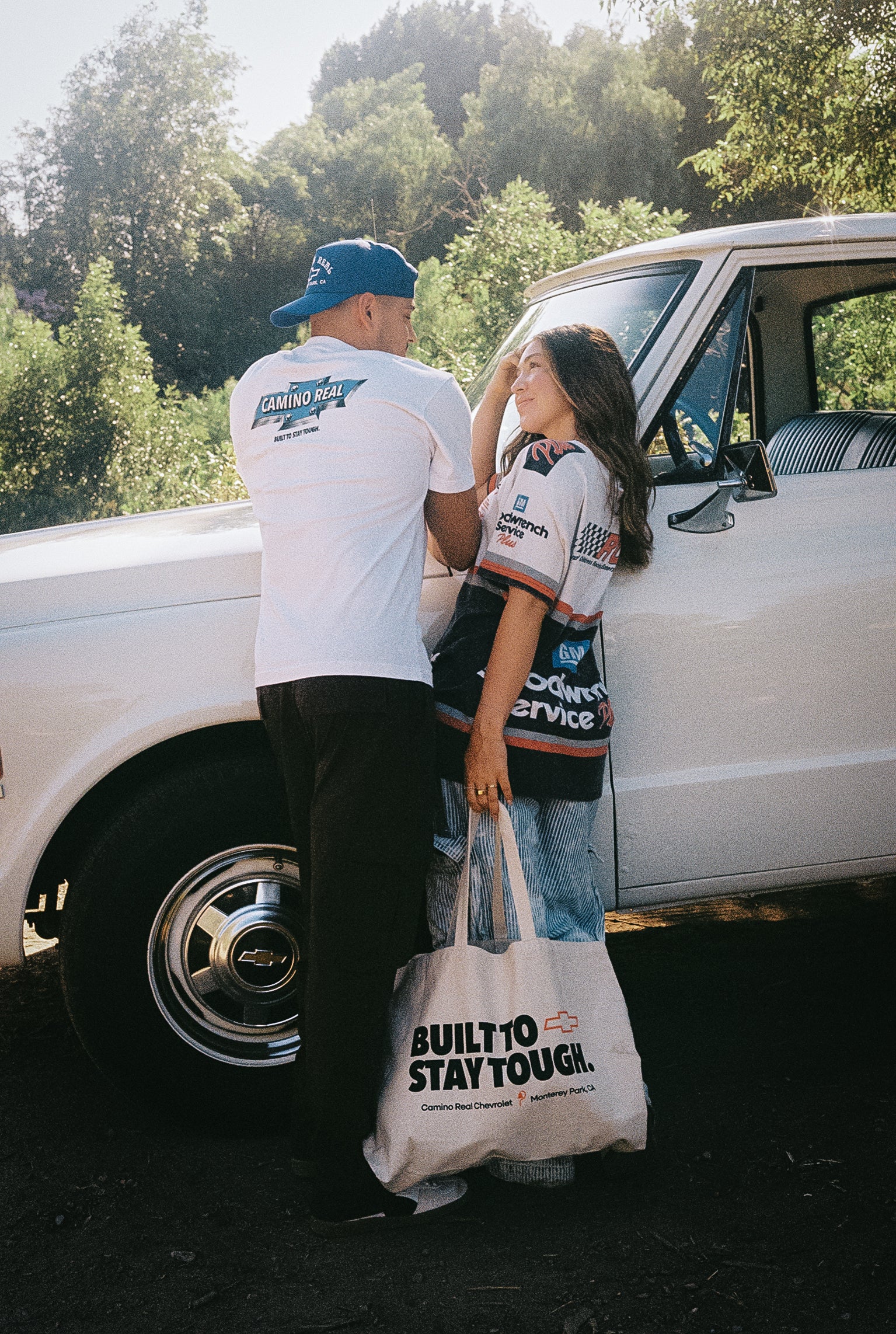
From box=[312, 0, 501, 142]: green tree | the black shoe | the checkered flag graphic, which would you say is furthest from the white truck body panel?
box=[312, 0, 501, 142]: green tree

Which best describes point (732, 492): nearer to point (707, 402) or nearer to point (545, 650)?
point (707, 402)

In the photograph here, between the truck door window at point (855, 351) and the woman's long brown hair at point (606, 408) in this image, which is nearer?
the woman's long brown hair at point (606, 408)

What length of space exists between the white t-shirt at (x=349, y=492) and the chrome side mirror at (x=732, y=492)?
72 cm

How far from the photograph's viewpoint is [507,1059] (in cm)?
247

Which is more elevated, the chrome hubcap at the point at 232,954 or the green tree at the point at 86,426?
the green tree at the point at 86,426

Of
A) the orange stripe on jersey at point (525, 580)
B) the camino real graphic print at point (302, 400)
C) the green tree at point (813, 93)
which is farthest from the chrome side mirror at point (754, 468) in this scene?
the green tree at point (813, 93)

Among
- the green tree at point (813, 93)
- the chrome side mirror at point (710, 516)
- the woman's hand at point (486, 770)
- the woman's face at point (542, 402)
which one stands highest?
the green tree at point (813, 93)

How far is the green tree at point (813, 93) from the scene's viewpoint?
37.1ft

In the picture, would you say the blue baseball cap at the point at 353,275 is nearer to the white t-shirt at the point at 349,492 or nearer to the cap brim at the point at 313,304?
the cap brim at the point at 313,304

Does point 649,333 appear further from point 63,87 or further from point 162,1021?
point 63,87

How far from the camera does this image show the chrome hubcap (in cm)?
278

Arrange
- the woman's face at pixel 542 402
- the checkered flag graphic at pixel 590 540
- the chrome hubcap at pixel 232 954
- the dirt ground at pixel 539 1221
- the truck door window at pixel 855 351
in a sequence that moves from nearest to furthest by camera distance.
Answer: the dirt ground at pixel 539 1221 → the checkered flag graphic at pixel 590 540 → the woman's face at pixel 542 402 → the chrome hubcap at pixel 232 954 → the truck door window at pixel 855 351

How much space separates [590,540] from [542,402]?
343 millimetres

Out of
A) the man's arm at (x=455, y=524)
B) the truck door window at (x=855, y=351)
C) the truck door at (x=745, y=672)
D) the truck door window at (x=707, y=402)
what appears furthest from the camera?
the truck door window at (x=855, y=351)
